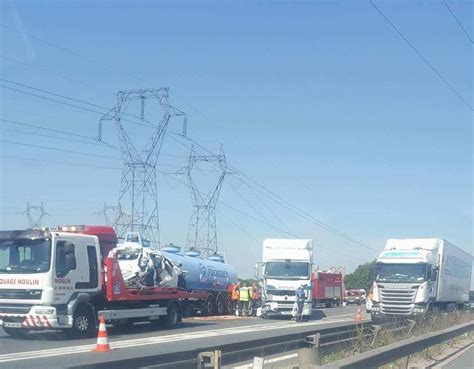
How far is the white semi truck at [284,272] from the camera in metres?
34.1

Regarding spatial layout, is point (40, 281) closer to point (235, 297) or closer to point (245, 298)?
point (245, 298)

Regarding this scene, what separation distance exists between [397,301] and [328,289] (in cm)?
2483

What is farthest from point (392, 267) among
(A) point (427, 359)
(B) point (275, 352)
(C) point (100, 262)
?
(B) point (275, 352)

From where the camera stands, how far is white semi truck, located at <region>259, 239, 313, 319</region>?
34.1m

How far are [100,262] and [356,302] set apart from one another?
5695 centimetres

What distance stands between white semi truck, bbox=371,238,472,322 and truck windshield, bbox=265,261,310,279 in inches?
129

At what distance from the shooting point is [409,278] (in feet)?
105

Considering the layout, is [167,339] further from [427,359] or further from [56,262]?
[427,359]

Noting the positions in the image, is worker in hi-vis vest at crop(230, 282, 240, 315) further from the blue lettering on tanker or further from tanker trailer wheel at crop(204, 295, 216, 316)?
the blue lettering on tanker

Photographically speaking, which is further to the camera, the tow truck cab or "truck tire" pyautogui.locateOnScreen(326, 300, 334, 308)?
"truck tire" pyautogui.locateOnScreen(326, 300, 334, 308)

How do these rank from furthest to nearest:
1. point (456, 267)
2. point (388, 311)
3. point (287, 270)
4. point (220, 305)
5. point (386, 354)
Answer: point (456, 267) → point (220, 305) → point (287, 270) → point (388, 311) → point (386, 354)

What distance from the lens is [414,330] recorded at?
18.5 m

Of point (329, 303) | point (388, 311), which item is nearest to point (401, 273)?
point (388, 311)

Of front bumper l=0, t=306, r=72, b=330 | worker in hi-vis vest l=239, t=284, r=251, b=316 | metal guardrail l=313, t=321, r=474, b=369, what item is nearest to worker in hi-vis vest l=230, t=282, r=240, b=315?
worker in hi-vis vest l=239, t=284, r=251, b=316
